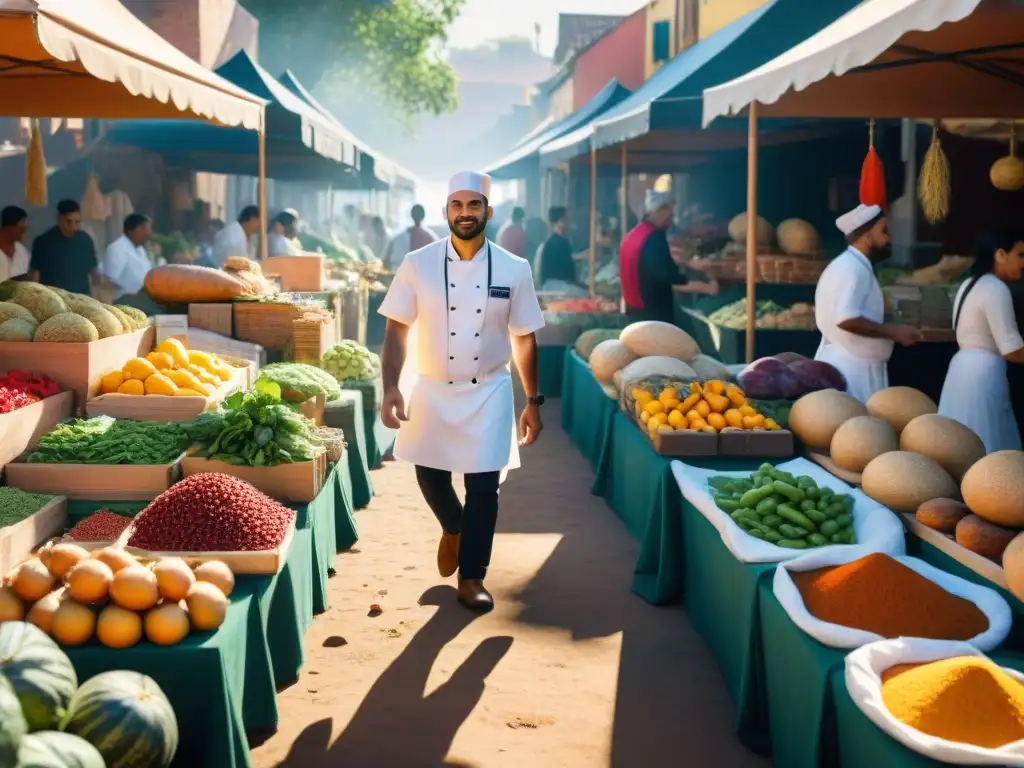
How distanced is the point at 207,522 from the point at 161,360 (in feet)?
7.45

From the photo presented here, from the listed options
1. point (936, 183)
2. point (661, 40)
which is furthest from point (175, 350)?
point (661, 40)

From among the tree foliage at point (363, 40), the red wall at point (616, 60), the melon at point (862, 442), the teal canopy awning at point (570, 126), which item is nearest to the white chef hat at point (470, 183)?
the melon at point (862, 442)

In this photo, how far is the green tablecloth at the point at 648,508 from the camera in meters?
5.96

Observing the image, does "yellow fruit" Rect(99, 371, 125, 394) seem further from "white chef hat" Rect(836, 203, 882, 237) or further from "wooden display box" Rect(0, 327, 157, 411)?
"white chef hat" Rect(836, 203, 882, 237)

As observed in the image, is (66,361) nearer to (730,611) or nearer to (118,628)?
(118,628)

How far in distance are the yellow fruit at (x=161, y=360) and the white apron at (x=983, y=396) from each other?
4.20 m

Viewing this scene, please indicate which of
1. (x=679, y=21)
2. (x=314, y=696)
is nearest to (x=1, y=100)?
(x=314, y=696)

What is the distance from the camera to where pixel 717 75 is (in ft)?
38.1

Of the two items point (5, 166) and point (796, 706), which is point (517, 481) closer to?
point (796, 706)

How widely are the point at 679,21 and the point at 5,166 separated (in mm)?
11689

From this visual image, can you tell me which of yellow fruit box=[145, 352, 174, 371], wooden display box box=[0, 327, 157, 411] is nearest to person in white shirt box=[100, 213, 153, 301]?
yellow fruit box=[145, 352, 174, 371]

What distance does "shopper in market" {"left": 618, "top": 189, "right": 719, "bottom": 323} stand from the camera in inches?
388

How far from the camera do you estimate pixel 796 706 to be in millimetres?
3873

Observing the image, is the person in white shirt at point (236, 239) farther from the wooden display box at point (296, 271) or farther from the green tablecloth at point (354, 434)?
the green tablecloth at point (354, 434)
